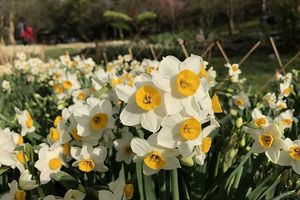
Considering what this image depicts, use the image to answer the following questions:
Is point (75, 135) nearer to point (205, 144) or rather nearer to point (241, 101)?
point (205, 144)

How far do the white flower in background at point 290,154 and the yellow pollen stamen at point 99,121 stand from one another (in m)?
0.63

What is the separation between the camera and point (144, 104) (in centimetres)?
124

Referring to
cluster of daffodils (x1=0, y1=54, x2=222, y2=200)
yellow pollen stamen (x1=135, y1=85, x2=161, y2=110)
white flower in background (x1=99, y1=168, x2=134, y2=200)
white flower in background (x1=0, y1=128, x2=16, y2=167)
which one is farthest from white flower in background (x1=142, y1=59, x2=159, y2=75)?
white flower in background (x1=0, y1=128, x2=16, y2=167)

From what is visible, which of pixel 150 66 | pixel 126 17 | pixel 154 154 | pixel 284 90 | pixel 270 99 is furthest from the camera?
pixel 126 17

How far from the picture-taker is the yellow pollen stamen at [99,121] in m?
1.54

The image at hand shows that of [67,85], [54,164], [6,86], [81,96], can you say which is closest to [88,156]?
[54,164]

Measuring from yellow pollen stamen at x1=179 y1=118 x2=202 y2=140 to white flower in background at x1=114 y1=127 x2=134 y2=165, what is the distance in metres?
0.41

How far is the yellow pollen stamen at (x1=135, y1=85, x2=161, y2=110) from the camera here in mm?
1234

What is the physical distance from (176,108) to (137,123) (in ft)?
0.45

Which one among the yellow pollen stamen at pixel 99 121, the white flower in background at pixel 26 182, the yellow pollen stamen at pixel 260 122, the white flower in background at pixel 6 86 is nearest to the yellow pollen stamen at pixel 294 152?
the yellow pollen stamen at pixel 260 122

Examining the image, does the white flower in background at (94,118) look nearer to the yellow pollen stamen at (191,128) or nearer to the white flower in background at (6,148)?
the white flower in background at (6,148)

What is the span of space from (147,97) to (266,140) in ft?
1.71

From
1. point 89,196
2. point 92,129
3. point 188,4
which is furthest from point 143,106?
point 188,4

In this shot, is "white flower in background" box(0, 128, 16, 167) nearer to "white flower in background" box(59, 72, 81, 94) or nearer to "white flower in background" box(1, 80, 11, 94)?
"white flower in background" box(59, 72, 81, 94)
